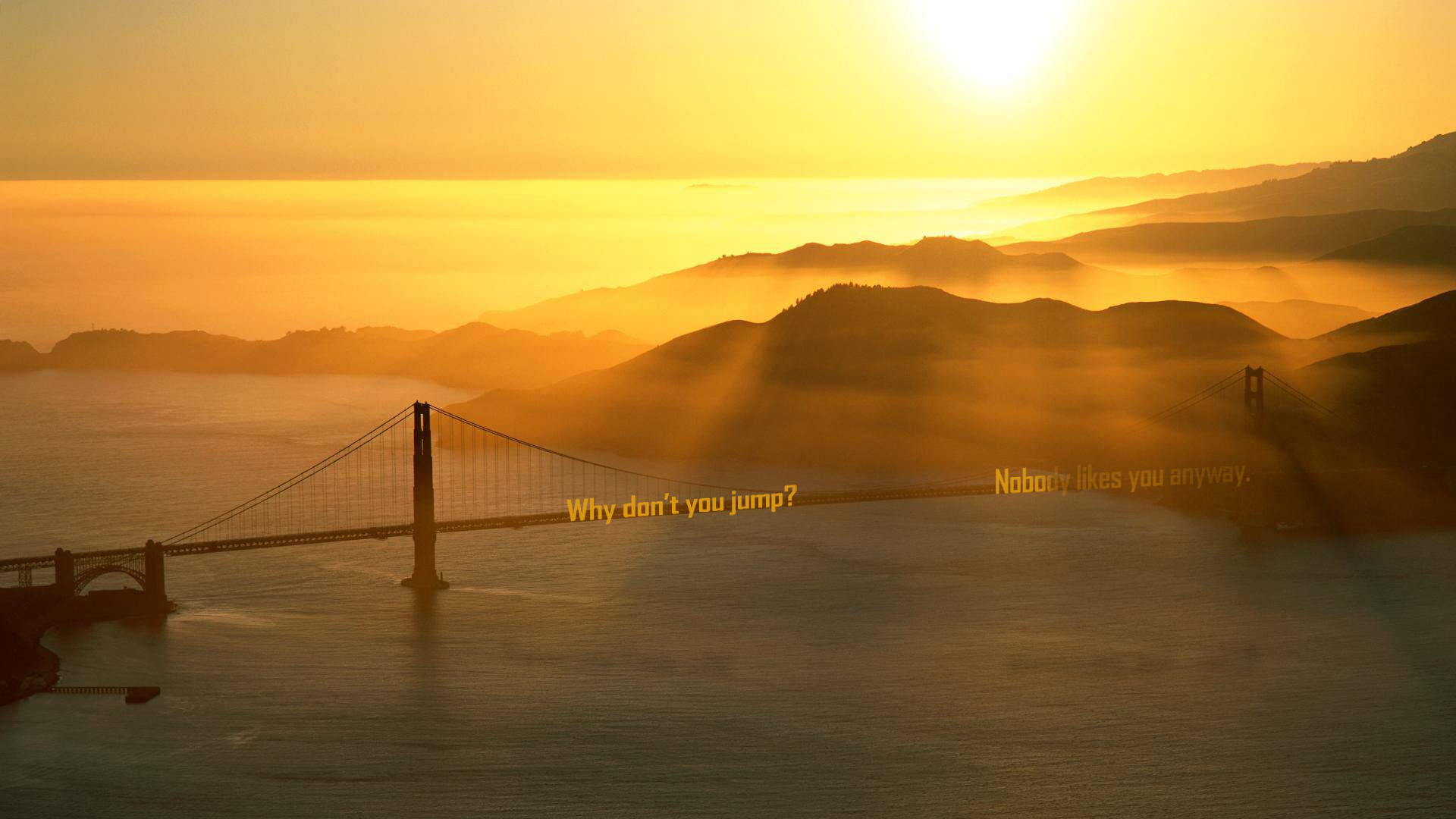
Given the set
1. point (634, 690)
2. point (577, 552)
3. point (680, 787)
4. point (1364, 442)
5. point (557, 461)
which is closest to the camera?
point (680, 787)

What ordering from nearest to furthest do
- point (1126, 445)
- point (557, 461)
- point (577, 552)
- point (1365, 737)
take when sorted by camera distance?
point (1365, 737), point (577, 552), point (1126, 445), point (557, 461)

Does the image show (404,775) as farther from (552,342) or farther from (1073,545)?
(552,342)

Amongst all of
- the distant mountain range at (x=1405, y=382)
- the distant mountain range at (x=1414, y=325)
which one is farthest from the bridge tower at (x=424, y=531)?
the distant mountain range at (x=1414, y=325)

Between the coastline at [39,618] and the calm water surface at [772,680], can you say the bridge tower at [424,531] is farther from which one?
the coastline at [39,618]

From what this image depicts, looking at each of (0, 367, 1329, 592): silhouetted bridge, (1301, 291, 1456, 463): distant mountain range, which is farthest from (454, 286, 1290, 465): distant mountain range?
(1301, 291, 1456, 463): distant mountain range

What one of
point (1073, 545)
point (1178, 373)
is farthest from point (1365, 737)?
point (1178, 373)

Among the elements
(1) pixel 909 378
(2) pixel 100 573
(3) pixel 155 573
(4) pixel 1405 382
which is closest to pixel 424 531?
(3) pixel 155 573
